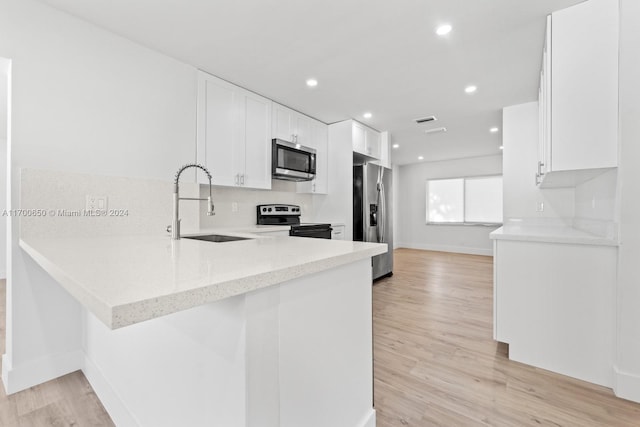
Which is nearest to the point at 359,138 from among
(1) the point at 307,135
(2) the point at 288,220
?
(1) the point at 307,135

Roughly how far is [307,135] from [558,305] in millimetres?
3123

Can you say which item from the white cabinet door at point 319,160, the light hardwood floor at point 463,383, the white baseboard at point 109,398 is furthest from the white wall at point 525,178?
the white baseboard at point 109,398

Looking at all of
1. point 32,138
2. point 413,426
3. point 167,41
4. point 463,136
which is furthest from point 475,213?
point 32,138

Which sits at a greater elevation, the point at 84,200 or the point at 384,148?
the point at 384,148

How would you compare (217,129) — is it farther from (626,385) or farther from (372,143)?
(626,385)

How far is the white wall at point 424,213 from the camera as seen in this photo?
6.73 metres

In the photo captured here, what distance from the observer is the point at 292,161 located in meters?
3.48

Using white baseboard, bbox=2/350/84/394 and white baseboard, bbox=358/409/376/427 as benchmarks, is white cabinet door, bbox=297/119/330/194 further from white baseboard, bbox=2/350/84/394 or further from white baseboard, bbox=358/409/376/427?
white baseboard, bbox=358/409/376/427

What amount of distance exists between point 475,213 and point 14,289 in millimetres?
7698

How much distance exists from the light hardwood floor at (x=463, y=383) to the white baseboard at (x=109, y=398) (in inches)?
47.3

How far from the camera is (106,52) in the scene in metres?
2.02

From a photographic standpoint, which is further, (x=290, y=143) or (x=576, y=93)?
(x=290, y=143)

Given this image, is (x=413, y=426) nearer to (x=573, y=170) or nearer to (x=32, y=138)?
(x=573, y=170)

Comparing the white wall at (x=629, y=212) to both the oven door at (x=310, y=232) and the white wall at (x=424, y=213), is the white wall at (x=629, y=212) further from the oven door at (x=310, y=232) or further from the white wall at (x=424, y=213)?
the white wall at (x=424, y=213)
